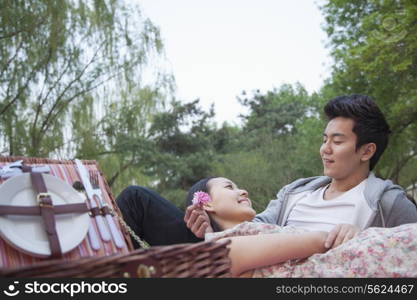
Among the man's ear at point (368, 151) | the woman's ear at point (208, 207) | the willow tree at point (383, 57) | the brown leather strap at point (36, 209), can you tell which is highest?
the willow tree at point (383, 57)

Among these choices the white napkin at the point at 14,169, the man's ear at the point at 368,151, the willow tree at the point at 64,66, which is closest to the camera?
the white napkin at the point at 14,169

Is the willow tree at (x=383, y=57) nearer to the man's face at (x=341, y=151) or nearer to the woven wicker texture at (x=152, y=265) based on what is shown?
the man's face at (x=341, y=151)

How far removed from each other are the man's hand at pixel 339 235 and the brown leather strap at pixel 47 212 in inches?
26.6

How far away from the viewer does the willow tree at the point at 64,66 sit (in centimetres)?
830

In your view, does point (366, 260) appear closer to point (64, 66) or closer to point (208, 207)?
point (208, 207)

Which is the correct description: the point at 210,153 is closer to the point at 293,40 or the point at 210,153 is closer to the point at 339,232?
the point at 293,40

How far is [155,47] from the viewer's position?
408 inches

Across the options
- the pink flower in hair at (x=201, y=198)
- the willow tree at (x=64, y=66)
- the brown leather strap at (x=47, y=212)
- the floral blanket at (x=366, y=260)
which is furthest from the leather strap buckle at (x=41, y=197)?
the willow tree at (x=64, y=66)

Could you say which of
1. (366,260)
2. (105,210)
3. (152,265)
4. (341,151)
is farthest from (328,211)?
(152,265)

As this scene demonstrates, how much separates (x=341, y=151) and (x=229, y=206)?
0.46m

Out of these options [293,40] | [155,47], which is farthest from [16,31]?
[293,40]

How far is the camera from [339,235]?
128 cm

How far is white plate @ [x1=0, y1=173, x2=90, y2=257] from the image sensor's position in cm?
108

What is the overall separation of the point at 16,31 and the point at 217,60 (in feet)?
44.4
